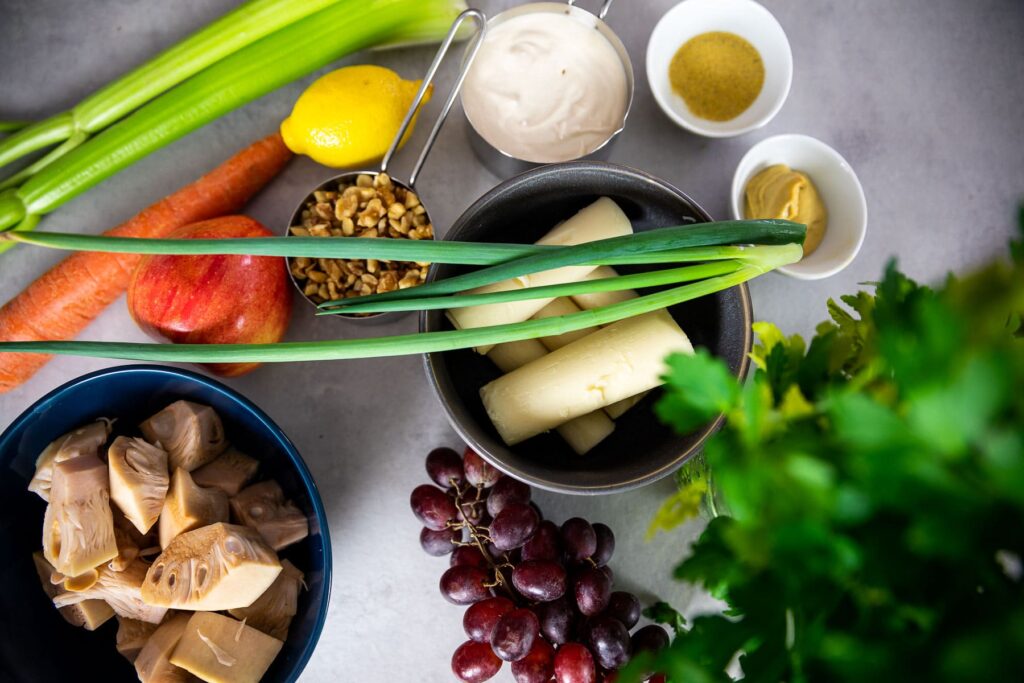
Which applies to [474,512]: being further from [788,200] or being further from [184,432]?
[788,200]

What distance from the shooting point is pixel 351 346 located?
0.61 meters

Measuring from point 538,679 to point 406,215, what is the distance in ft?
1.66

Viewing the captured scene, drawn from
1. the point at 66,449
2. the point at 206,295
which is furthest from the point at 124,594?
the point at 206,295

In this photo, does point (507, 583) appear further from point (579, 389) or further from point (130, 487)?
point (130, 487)

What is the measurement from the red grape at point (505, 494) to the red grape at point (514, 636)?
108 mm

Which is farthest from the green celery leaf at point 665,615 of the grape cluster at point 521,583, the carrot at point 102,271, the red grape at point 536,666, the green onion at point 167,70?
the green onion at point 167,70

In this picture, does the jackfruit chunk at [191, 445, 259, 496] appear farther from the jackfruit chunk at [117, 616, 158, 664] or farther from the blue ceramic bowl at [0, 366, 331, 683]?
the jackfruit chunk at [117, 616, 158, 664]

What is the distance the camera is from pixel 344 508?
0.89 metres

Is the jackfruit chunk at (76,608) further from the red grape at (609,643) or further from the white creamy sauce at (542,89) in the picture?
the white creamy sauce at (542,89)

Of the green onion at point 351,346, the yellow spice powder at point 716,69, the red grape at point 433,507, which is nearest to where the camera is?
the green onion at point 351,346

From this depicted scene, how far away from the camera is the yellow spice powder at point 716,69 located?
36.6 inches

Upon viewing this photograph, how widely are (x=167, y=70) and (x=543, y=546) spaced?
698 millimetres

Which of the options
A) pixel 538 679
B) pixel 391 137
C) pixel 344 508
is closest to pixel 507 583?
pixel 538 679

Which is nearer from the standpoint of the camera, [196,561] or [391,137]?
[196,561]
